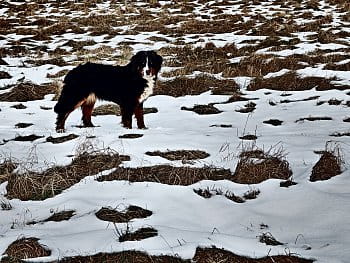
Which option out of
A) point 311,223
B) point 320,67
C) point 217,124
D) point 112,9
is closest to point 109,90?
point 217,124

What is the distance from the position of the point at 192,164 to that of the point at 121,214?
4.75 feet

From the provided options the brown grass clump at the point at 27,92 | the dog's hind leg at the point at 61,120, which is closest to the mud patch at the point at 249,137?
the dog's hind leg at the point at 61,120

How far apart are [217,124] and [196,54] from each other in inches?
253

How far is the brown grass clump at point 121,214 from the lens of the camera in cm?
423

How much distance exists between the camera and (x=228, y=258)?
346cm

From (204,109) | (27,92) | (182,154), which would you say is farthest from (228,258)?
(27,92)

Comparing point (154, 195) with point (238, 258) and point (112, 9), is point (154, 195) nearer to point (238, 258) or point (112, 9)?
point (238, 258)

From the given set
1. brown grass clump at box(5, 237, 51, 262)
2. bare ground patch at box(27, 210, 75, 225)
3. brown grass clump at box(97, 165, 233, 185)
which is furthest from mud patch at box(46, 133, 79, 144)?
brown grass clump at box(5, 237, 51, 262)

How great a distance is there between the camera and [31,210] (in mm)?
4582

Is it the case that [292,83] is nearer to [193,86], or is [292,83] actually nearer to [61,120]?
[193,86]

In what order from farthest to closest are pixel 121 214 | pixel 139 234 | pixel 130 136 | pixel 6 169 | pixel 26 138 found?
pixel 26 138, pixel 130 136, pixel 6 169, pixel 121 214, pixel 139 234

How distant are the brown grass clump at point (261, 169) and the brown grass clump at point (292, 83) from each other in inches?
191

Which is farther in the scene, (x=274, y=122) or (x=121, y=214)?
(x=274, y=122)

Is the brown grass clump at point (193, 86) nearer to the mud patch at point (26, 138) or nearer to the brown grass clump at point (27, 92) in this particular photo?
the brown grass clump at point (27, 92)
